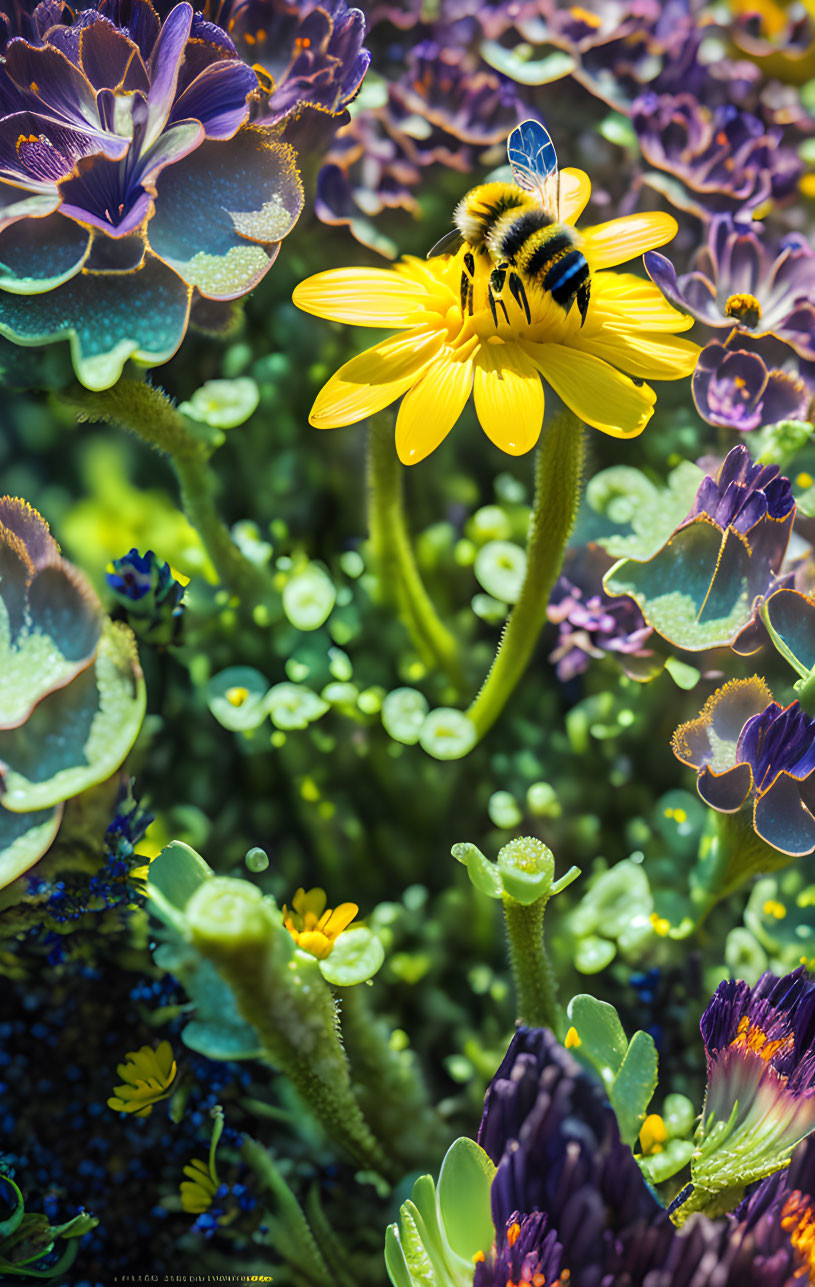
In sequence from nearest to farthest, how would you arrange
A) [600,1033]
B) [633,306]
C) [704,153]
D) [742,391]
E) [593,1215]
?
[593,1215] < [600,1033] < [633,306] < [742,391] < [704,153]

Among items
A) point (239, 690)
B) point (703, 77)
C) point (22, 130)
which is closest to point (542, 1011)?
point (239, 690)

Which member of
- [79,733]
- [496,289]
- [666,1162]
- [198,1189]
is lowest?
[198,1189]

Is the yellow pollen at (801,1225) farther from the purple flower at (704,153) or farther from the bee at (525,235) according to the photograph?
the purple flower at (704,153)

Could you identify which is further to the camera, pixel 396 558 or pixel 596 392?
pixel 396 558

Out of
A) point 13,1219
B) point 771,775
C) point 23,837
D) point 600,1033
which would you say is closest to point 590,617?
point 771,775

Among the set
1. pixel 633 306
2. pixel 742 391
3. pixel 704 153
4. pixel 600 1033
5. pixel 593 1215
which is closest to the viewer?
pixel 593 1215

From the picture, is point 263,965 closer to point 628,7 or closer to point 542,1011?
point 542,1011

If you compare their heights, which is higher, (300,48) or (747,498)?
(300,48)

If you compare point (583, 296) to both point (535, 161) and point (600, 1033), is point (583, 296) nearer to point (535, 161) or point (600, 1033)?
point (535, 161)
